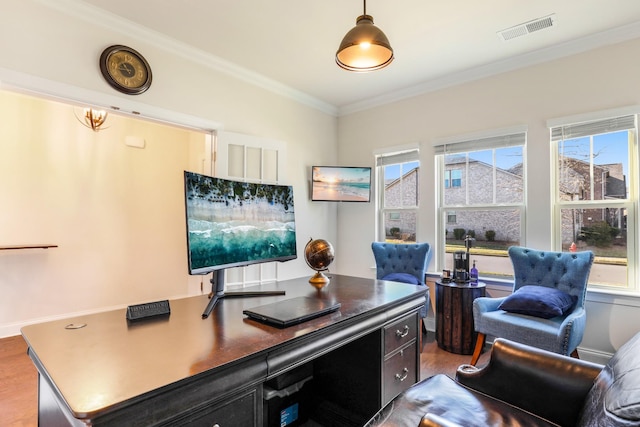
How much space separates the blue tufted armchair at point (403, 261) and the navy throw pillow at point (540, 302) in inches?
38.8

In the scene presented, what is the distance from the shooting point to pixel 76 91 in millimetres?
2502

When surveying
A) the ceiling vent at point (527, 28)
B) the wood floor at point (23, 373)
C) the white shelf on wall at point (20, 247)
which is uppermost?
the ceiling vent at point (527, 28)

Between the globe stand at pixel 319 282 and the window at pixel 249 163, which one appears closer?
the globe stand at pixel 319 282

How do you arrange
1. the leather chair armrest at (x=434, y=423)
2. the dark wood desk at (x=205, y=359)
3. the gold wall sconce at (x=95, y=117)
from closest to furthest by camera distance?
the dark wood desk at (x=205, y=359) < the leather chair armrest at (x=434, y=423) < the gold wall sconce at (x=95, y=117)

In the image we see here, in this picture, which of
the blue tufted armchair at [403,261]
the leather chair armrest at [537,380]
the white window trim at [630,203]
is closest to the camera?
the leather chair armrest at [537,380]

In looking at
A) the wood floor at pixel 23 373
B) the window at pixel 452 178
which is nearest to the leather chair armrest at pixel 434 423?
the wood floor at pixel 23 373

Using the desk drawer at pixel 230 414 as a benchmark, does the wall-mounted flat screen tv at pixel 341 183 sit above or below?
above

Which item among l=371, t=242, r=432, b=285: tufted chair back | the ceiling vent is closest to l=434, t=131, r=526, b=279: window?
l=371, t=242, r=432, b=285: tufted chair back

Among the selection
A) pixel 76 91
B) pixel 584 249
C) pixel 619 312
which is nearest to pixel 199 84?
pixel 76 91

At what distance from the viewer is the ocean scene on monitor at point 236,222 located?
149cm

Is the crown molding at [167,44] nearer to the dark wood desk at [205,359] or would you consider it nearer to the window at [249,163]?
the window at [249,163]

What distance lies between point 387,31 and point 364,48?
1.09m

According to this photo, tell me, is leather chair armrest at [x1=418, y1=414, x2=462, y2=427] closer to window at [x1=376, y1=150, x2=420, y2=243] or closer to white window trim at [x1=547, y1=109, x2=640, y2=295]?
white window trim at [x1=547, y1=109, x2=640, y2=295]

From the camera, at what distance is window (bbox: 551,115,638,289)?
2842 mm
